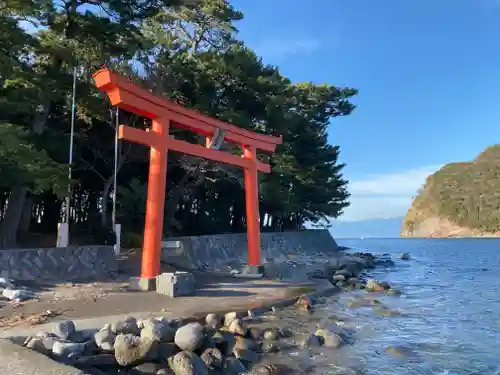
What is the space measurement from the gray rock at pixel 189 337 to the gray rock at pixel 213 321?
1143mm

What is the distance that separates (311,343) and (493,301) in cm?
950

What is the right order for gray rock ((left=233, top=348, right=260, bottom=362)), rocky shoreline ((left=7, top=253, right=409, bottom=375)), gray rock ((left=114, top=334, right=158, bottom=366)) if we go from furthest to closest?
gray rock ((left=233, top=348, right=260, bottom=362))
gray rock ((left=114, top=334, right=158, bottom=366))
rocky shoreline ((left=7, top=253, right=409, bottom=375))

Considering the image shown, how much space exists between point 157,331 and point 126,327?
477mm

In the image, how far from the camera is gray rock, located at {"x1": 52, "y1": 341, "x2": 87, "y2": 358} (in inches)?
206

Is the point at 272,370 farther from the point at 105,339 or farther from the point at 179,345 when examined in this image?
the point at 105,339

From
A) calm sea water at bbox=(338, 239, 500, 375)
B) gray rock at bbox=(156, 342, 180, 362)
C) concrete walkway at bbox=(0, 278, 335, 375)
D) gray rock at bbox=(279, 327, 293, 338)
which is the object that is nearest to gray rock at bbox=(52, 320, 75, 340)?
concrete walkway at bbox=(0, 278, 335, 375)

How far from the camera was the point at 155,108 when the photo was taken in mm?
10391

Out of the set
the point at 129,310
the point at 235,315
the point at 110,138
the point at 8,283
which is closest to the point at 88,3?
the point at 110,138

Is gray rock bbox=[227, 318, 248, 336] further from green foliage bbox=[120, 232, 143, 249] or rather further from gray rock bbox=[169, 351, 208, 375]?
green foliage bbox=[120, 232, 143, 249]

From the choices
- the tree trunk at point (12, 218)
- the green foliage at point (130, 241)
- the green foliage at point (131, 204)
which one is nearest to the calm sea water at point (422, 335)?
the green foliage at point (130, 241)

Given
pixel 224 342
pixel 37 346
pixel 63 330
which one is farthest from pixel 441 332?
→ pixel 37 346

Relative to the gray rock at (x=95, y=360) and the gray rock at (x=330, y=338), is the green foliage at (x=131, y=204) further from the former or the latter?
the gray rock at (x=95, y=360)

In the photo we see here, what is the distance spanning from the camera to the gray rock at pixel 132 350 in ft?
18.6

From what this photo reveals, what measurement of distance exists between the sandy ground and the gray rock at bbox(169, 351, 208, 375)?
2.25m
